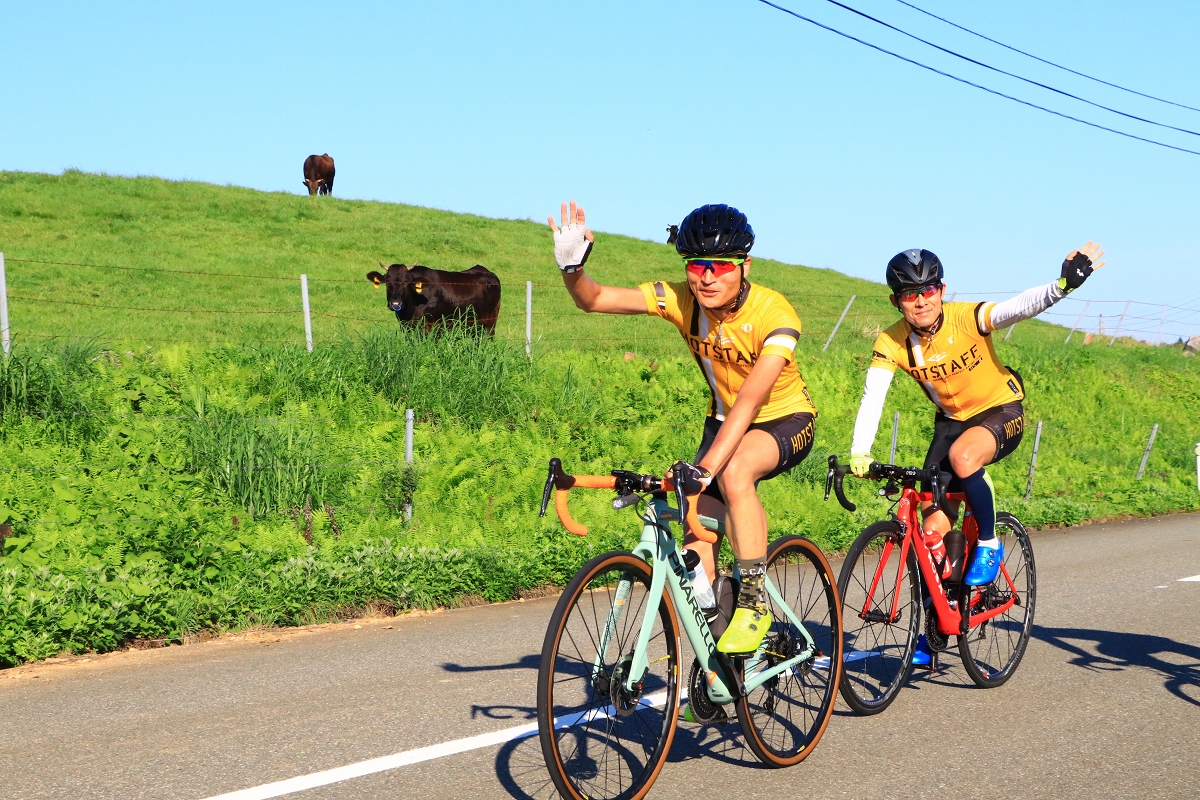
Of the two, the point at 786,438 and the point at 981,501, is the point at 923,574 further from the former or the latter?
the point at 786,438

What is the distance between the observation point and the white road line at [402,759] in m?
4.12

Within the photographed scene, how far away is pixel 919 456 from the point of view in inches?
682

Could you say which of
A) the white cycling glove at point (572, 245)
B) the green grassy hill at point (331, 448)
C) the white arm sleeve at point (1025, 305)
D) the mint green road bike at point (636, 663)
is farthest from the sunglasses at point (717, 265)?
the green grassy hill at point (331, 448)

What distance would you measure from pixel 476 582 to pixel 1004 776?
14.9 ft

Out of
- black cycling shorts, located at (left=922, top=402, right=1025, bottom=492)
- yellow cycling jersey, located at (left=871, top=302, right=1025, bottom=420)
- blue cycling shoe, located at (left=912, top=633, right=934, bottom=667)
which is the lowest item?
blue cycling shoe, located at (left=912, top=633, right=934, bottom=667)

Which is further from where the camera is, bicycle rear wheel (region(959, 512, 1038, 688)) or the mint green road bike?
bicycle rear wheel (region(959, 512, 1038, 688))

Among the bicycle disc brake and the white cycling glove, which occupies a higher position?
Result: the white cycling glove

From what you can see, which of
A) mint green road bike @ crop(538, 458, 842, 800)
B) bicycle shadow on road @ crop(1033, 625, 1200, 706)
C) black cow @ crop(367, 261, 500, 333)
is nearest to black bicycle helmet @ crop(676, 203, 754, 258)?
mint green road bike @ crop(538, 458, 842, 800)

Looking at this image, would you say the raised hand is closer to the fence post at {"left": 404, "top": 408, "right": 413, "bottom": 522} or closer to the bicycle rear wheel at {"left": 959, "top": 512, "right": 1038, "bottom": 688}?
the bicycle rear wheel at {"left": 959, "top": 512, "right": 1038, "bottom": 688}

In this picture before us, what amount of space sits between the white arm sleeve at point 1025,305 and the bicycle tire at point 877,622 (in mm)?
1274

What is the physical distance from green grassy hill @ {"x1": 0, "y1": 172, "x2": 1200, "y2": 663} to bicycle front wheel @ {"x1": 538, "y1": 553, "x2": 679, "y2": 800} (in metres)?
3.62

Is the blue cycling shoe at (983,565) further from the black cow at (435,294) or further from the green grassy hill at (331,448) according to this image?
the black cow at (435,294)

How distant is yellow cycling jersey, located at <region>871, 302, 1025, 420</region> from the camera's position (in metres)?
6.09

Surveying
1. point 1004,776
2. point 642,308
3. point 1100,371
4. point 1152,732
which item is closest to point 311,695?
point 642,308
